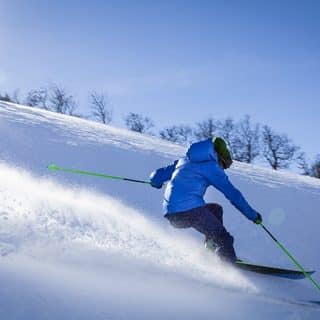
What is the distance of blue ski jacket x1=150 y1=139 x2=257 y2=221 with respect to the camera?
5941 mm

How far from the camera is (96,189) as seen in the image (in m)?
8.42

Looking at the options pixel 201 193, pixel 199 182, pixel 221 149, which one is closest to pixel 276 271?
pixel 201 193

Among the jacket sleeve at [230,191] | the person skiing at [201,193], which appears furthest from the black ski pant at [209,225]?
the jacket sleeve at [230,191]

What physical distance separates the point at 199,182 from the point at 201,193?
0.53 feet

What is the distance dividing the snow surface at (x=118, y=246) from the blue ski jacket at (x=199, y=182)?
67 cm

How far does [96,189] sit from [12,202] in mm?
2511

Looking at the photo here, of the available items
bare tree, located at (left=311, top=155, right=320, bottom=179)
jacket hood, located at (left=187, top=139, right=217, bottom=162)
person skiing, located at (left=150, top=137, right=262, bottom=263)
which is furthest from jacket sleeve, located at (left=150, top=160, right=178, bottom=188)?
bare tree, located at (left=311, top=155, right=320, bottom=179)

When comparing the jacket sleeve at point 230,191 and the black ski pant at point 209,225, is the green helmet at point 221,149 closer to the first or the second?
the jacket sleeve at point 230,191

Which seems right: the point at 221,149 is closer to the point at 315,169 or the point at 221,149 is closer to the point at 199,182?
the point at 199,182

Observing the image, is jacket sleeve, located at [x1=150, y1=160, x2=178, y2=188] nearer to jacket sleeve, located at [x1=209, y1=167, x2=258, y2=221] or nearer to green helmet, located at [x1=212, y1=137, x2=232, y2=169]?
green helmet, located at [x1=212, y1=137, x2=232, y2=169]

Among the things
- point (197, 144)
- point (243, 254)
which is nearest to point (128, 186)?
point (243, 254)

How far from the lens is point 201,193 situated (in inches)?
240

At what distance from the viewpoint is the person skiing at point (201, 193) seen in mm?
5953

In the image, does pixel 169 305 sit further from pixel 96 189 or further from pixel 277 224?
pixel 277 224
